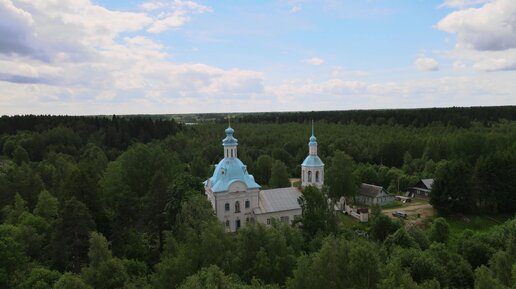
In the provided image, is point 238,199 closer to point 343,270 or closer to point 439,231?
point 439,231

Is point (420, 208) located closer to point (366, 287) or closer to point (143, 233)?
point (143, 233)

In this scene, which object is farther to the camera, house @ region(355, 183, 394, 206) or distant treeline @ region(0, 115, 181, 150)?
distant treeline @ region(0, 115, 181, 150)

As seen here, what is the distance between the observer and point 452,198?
45.0 meters

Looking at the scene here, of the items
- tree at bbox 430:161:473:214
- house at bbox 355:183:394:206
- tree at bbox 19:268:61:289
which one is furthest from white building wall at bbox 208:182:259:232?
tree at bbox 430:161:473:214

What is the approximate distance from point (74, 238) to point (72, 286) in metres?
9.42

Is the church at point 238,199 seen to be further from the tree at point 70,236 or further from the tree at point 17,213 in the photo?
the tree at point 17,213

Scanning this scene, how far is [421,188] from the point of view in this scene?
56219 mm

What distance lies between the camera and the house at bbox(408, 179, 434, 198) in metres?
55.4

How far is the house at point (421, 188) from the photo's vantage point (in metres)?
55.4

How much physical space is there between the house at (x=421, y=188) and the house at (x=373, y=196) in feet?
20.3

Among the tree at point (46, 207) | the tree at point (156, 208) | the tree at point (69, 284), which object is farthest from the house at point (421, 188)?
the tree at point (69, 284)

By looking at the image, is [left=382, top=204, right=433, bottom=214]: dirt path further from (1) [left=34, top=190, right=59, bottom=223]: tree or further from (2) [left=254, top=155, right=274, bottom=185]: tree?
(1) [left=34, top=190, right=59, bottom=223]: tree

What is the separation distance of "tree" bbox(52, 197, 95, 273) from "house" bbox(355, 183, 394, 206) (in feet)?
114

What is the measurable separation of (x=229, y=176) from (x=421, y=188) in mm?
30759
